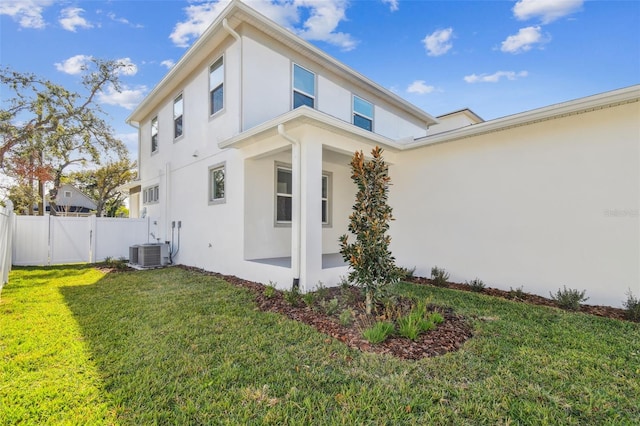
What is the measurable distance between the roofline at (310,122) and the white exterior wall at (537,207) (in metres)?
1.34

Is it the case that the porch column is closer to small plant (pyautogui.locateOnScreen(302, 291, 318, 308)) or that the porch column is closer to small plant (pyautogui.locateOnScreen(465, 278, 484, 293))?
small plant (pyautogui.locateOnScreen(302, 291, 318, 308))

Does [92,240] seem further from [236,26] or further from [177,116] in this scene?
[236,26]

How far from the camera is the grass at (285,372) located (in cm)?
237

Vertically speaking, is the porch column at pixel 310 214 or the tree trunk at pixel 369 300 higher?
the porch column at pixel 310 214

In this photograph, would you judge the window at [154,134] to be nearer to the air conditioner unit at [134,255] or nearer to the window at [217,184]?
the air conditioner unit at [134,255]

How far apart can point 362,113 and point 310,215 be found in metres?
5.80

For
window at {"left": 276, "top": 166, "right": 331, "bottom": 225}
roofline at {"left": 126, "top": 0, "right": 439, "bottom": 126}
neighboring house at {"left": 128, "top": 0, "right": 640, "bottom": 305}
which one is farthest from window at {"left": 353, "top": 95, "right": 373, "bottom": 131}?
window at {"left": 276, "top": 166, "right": 331, "bottom": 225}

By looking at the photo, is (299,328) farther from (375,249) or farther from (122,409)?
(122,409)

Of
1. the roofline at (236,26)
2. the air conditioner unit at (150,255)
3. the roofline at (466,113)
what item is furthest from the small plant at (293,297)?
the roofline at (466,113)

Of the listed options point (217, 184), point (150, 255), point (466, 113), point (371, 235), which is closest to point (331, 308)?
point (371, 235)

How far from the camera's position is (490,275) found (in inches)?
251

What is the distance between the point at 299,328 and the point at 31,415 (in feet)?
8.65

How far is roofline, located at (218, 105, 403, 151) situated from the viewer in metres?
5.39

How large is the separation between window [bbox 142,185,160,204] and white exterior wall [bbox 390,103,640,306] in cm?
924
